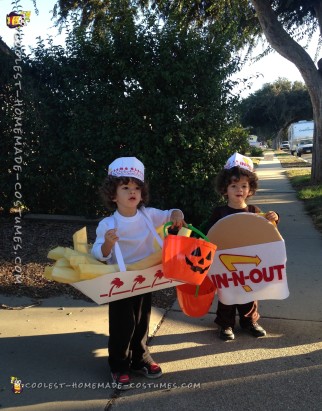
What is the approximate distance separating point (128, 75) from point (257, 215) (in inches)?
142

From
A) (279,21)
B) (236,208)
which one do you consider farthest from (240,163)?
(279,21)

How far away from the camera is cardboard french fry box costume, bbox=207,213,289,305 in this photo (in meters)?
3.11

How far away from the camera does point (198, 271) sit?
102 inches

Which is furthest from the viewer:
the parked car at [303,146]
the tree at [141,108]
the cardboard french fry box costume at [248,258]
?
the parked car at [303,146]

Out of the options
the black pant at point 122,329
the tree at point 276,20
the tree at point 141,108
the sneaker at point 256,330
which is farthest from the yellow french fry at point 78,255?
the tree at point 276,20

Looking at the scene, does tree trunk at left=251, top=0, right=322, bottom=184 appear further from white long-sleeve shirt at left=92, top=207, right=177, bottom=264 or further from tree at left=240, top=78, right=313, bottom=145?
tree at left=240, top=78, right=313, bottom=145

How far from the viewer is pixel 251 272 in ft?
10.3

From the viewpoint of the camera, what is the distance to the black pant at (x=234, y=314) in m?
3.36

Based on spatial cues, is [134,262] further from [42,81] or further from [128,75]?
[42,81]

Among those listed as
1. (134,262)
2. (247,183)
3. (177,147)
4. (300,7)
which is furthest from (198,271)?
(300,7)

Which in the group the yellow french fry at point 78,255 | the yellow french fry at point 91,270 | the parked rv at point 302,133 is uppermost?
the parked rv at point 302,133

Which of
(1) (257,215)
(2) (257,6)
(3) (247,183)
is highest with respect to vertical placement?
(2) (257,6)

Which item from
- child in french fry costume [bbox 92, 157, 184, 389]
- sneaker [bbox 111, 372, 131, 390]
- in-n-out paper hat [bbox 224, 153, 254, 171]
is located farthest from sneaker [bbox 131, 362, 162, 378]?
in-n-out paper hat [bbox 224, 153, 254, 171]

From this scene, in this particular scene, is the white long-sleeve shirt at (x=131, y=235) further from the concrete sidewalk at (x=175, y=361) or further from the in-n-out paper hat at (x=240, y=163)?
the in-n-out paper hat at (x=240, y=163)
